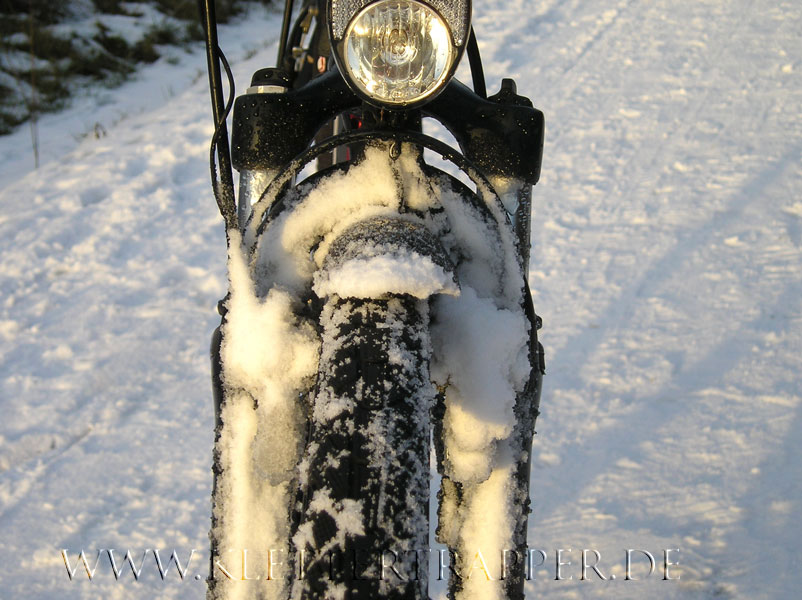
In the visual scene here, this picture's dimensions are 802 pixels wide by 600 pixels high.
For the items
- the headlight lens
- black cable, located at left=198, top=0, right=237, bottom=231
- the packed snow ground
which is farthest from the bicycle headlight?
the packed snow ground

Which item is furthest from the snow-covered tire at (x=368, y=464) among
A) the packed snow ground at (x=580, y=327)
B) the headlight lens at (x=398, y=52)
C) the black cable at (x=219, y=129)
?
the packed snow ground at (x=580, y=327)

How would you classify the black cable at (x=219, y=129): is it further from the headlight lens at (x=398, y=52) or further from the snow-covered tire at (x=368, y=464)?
the snow-covered tire at (x=368, y=464)

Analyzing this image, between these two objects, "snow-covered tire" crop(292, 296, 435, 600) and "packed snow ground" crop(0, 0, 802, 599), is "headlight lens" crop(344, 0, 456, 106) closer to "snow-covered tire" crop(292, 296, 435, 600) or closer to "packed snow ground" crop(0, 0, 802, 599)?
"snow-covered tire" crop(292, 296, 435, 600)

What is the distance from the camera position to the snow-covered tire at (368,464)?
1009 millimetres

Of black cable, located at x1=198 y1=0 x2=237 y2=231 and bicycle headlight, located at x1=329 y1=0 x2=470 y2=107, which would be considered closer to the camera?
bicycle headlight, located at x1=329 y1=0 x2=470 y2=107

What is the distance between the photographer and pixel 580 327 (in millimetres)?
3227

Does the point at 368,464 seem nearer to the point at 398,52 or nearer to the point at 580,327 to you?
the point at 398,52

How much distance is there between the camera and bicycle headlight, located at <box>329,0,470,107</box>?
1275 mm

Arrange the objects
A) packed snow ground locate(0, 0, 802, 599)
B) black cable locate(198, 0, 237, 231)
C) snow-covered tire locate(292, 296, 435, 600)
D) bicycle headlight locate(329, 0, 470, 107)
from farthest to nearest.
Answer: packed snow ground locate(0, 0, 802, 599), black cable locate(198, 0, 237, 231), bicycle headlight locate(329, 0, 470, 107), snow-covered tire locate(292, 296, 435, 600)

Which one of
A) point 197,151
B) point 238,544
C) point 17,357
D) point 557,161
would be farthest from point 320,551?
point 197,151

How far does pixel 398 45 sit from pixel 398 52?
12 millimetres

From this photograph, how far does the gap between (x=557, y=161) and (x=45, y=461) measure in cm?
311

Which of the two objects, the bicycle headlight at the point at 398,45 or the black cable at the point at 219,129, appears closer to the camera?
the bicycle headlight at the point at 398,45

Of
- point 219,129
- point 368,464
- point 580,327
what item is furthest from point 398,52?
point 580,327
